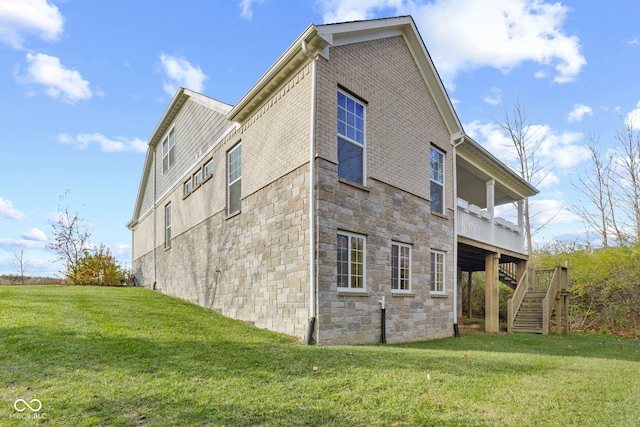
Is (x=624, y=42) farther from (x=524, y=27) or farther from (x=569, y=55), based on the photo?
(x=524, y=27)

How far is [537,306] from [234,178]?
474 inches

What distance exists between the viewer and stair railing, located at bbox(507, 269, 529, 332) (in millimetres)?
14191

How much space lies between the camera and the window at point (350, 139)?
8852 millimetres

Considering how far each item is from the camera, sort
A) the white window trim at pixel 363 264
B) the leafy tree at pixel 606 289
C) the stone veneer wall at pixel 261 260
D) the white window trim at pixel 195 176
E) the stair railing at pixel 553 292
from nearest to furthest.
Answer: the stone veneer wall at pixel 261 260, the white window trim at pixel 363 264, the stair railing at pixel 553 292, the white window trim at pixel 195 176, the leafy tree at pixel 606 289

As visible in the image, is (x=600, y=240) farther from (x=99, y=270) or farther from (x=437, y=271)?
(x=99, y=270)

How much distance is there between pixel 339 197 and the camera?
27.4 ft

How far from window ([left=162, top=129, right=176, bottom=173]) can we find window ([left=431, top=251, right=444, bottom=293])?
1179 cm

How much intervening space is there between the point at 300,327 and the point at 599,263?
14.2m

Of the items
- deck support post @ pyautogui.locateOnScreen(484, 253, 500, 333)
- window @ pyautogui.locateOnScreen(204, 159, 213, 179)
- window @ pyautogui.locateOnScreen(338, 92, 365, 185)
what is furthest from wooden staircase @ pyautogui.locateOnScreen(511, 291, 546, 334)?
window @ pyautogui.locateOnScreen(204, 159, 213, 179)

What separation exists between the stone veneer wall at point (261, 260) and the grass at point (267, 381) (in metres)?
0.85

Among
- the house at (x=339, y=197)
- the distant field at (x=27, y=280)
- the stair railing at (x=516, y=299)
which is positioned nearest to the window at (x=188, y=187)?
the house at (x=339, y=197)

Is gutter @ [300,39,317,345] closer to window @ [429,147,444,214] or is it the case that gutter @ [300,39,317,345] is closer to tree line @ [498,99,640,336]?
window @ [429,147,444,214]

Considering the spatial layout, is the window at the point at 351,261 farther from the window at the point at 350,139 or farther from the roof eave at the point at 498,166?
the roof eave at the point at 498,166

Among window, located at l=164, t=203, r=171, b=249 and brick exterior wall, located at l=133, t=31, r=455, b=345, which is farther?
window, located at l=164, t=203, r=171, b=249
